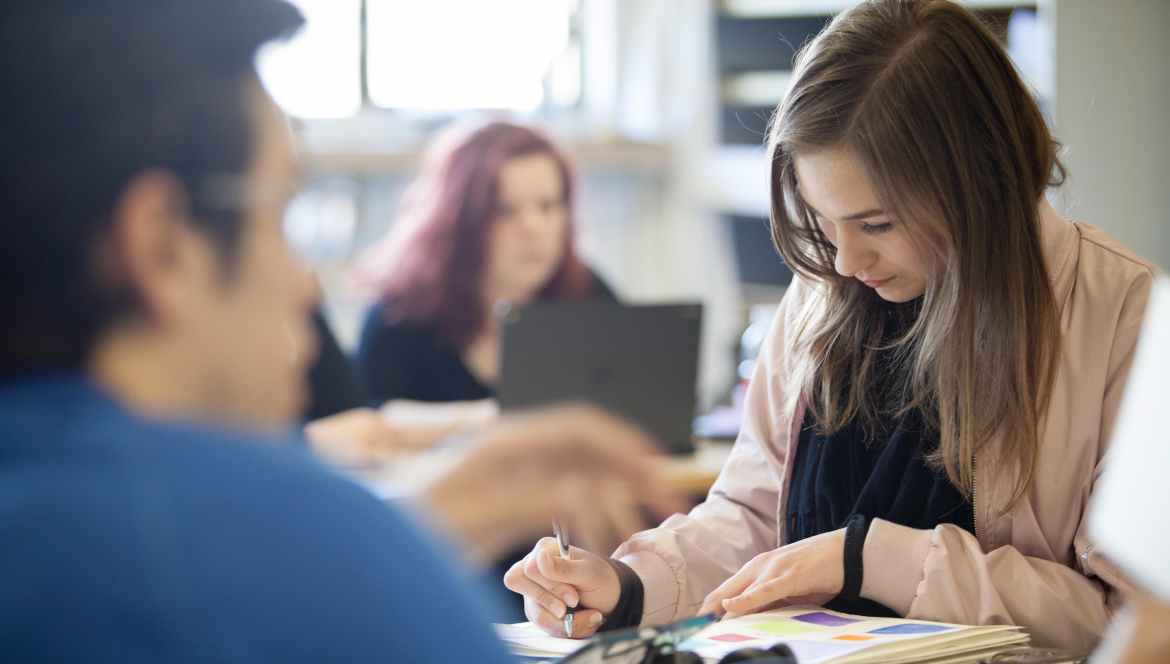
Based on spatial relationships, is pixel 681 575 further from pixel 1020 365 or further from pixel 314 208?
pixel 314 208

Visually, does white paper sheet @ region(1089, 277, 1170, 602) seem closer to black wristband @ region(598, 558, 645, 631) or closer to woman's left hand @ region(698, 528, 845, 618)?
woman's left hand @ region(698, 528, 845, 618)

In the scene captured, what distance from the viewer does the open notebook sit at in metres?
0.81

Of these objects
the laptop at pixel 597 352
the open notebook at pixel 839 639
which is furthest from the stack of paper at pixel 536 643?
the laptop at pixel 597 352

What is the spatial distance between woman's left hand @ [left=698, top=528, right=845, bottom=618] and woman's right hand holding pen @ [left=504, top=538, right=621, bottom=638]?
0.39 feet

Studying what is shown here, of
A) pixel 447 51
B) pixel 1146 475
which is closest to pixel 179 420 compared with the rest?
pixel 1146 475

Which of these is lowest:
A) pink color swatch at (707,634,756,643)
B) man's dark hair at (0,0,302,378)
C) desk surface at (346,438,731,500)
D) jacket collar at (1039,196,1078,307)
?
desk surface at (346,438,731,500)

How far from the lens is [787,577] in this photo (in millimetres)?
997

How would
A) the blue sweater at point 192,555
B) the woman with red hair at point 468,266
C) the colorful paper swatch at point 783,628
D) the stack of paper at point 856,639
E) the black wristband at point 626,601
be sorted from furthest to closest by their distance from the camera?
the woman with red hair at point 468,266, the black wristband at point 626,601, the colorful paper swatch at point 783,628, the stack of paper at point 856,639, the blue sweater at point 192,555

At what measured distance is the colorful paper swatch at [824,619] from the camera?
957 mm

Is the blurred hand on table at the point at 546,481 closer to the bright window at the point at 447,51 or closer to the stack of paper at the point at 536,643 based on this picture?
the stack of paper at the point at 536,643

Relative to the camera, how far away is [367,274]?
281cm

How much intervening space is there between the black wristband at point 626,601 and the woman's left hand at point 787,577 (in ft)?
0.25

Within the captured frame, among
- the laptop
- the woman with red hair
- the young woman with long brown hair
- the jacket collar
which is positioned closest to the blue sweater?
the young woman with long brown hair

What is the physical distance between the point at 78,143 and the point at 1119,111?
189cm
